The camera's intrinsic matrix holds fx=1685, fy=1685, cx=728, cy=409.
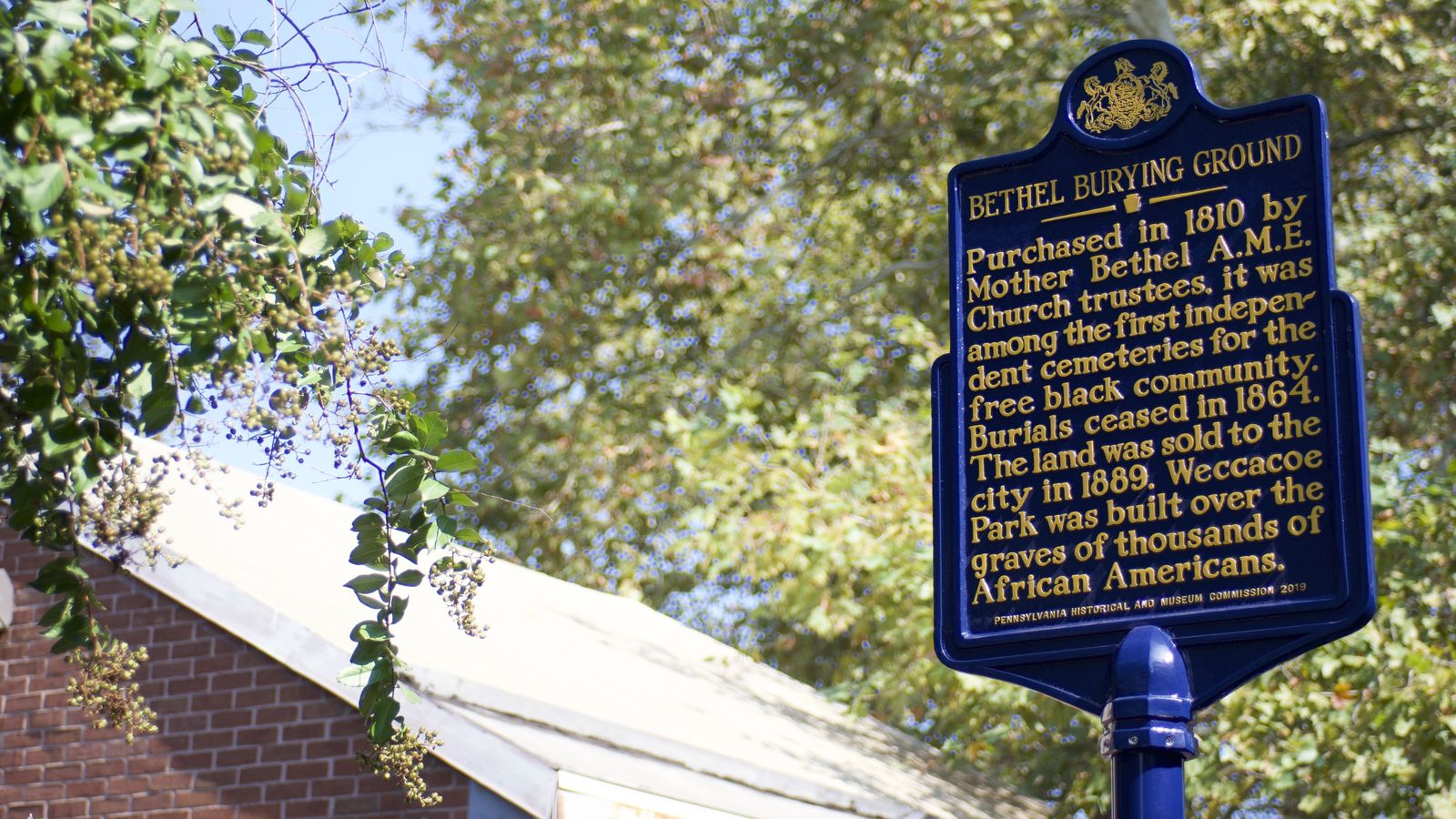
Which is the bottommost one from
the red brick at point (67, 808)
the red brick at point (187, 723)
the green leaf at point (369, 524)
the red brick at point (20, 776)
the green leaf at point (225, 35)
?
the red brick at point (67, 808)

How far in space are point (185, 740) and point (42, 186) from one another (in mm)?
4998

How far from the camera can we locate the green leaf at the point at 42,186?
3.50 metres

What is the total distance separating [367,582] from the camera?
482cm

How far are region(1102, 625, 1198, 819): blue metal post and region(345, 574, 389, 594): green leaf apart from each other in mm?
2210

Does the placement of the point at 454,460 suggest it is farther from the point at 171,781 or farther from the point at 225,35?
the point at 171,781

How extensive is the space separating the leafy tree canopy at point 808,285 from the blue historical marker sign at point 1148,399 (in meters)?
6.74

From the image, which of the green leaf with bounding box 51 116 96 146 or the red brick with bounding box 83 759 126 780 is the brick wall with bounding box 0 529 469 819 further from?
the green leaf with bounding box 51 116 96 146

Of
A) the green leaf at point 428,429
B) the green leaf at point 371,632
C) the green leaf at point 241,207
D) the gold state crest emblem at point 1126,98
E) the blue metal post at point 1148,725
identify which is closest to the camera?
the green leaf at point 241,207

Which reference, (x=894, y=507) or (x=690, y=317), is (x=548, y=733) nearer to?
(x=894, y=507)

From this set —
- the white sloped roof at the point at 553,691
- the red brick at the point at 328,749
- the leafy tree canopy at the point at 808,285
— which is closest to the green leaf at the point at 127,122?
the white sloped roof at the point at 553,691

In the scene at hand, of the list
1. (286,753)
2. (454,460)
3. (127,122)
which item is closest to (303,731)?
(286,753)

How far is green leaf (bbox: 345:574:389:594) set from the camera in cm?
480

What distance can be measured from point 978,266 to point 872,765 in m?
5.85

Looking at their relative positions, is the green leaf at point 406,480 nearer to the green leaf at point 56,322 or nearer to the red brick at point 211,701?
the green leaf at point 56,322
